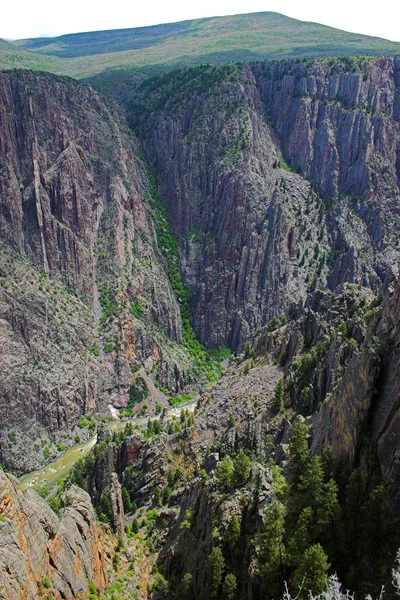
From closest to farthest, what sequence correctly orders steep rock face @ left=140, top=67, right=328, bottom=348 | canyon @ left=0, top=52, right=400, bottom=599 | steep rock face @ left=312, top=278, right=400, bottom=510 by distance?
steep rock face @ left=312, top=278, right=400, bottom=510 → canyon @ left=0, top=52, right=400, bottom=599 → steep rock face @ left=140, top=67, right=328, bottom=348

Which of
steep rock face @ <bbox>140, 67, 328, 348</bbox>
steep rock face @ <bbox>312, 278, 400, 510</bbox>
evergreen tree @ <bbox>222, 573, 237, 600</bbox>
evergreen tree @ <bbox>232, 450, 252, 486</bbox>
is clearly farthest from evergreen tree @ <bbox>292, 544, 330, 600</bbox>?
steep rock face @ <bbox>140, 67, 328, 348</bbox>

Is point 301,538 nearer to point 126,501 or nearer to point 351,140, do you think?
point 126,501

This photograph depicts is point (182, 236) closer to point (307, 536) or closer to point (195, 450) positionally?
point (195, 450)

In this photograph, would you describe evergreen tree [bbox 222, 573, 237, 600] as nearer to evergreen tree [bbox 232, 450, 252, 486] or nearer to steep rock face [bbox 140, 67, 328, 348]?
evergreen tree [bbox 232, 450, 252, 486]

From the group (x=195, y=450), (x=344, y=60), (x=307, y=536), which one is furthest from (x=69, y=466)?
(x=344, y=60)

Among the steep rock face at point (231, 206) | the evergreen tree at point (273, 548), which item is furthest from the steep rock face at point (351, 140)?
the evergreen tree at point (273, 548)
